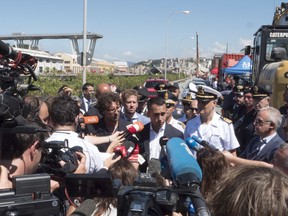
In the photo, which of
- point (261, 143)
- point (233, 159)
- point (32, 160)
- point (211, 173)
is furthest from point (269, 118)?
point (32, 160)

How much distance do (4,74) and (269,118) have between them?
308cm

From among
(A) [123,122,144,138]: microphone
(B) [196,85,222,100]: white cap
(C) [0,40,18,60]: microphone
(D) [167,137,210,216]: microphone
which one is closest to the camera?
(D) [167,137,210,216]: microphone

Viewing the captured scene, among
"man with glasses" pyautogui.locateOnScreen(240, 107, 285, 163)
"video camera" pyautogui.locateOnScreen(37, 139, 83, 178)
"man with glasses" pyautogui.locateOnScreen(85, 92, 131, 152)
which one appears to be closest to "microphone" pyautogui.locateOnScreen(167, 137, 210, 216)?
"video camera" pyautogui.locateOnScreen(37, 139, 83, 178)

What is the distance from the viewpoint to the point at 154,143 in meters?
4.80

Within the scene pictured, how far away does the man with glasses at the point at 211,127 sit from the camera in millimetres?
4781

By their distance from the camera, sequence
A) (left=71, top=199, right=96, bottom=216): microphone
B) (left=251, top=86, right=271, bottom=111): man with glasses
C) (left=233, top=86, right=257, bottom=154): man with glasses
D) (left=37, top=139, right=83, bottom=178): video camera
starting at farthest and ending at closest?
1. (left=251, top=86, right=271, bottom=111): man with glasses
2. (left=233, top=86, right=257, bottom=154): man with glasses
3. (left=37, top=139, right=83, bottom=178): video camera
4. (left=71, top=199, right=96, bottom=216): microphone

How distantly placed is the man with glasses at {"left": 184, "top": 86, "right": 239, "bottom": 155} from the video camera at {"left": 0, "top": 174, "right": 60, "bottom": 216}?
3268 millimetres

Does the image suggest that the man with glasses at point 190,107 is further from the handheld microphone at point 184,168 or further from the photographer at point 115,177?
the handheld microphone at point 184,168

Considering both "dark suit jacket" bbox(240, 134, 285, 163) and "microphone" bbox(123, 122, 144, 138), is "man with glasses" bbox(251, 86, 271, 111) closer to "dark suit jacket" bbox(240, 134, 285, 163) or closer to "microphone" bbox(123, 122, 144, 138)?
"dark suit jacket" bbox(240, 134, 285, 163)

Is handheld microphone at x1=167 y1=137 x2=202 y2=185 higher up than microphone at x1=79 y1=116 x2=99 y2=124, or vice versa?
handheld microphone at x1=167 y1=137 x2=202 y2=185

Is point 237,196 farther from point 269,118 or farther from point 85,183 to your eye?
point 269,118

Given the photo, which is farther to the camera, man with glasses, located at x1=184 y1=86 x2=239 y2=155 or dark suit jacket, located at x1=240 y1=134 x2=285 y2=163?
man with glasses, located at x1=184 y1=86 x2=239 y2=155

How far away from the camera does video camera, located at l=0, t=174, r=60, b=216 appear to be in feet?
4.70

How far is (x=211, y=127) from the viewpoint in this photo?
4.84 metres
